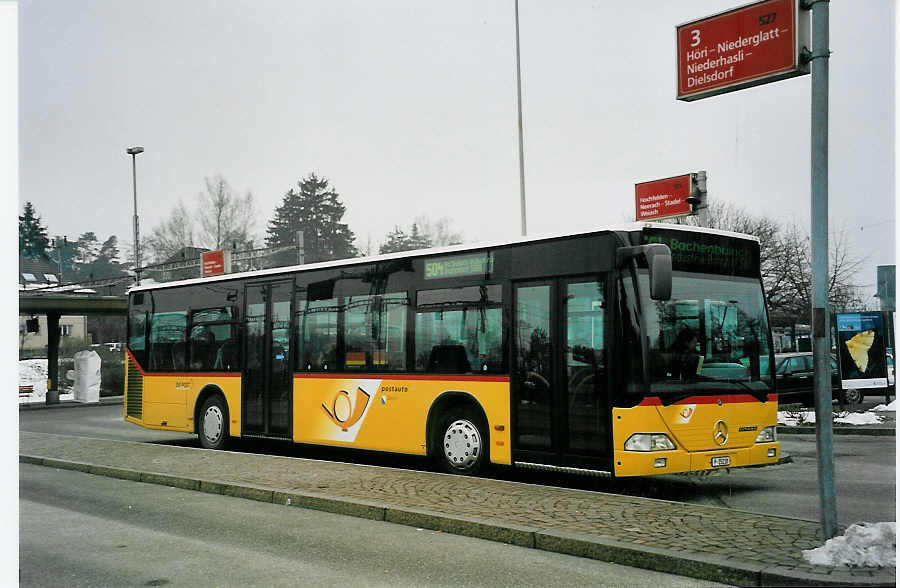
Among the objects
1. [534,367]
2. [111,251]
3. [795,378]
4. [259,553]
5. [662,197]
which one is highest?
[111,251]

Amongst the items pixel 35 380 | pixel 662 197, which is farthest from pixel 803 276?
pixel 35 380

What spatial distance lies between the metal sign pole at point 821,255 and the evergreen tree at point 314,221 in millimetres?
52874

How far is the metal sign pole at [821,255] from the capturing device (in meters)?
6.81

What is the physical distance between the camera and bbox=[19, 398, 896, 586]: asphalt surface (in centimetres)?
640

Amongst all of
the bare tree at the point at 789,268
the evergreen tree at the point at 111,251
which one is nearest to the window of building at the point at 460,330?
the bare tree at the point at 789,268

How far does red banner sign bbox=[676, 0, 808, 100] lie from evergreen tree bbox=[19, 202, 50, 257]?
15620 mm

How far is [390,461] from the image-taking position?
14242mm

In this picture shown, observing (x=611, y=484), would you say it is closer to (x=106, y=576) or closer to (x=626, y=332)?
(x=626, y=332)

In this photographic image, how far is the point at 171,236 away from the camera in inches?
2110

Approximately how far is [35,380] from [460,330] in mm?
44565

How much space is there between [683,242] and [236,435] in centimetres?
873

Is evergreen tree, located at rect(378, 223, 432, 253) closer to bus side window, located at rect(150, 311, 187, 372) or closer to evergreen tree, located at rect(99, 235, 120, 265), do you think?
evergreen tree, located at rect(99, 235, 120, 265)

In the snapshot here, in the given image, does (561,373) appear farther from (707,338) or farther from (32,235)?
(32,235)

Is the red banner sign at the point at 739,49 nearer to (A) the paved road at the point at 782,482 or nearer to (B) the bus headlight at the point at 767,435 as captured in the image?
(A) the paved road at the point at 782,482
